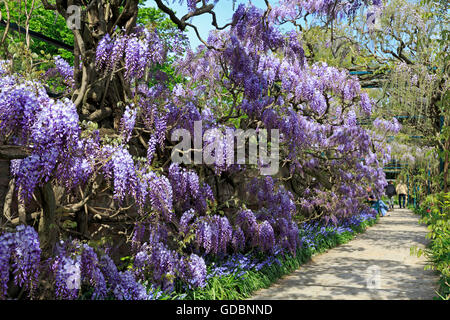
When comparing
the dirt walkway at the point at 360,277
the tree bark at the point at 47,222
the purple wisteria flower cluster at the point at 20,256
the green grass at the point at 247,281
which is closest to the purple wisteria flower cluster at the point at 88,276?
the tree bark at the point at 47,222

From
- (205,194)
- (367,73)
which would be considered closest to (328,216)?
(367,73)

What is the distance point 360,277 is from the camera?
5590 mm

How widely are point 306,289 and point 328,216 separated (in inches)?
164

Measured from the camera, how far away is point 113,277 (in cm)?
345

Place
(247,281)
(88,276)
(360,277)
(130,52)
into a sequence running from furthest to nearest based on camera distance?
(360,277) < (247,281) < (130,52) < (88,276)

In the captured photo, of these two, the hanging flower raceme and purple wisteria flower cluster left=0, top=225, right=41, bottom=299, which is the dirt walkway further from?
the hanging flower raceme

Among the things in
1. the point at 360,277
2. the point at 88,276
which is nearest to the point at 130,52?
the point at 88,276

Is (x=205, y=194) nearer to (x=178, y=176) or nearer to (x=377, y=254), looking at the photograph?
(x=178, y=176)

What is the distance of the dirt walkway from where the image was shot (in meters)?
4.71

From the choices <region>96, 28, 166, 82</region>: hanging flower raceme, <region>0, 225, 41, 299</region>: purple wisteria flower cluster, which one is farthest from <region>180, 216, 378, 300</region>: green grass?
<region>96, 28, 166, 82</region>: hanging flower raceme

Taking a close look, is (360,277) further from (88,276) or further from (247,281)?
(88,276)

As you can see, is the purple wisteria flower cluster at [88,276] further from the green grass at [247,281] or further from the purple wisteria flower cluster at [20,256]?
the green grass at [247,281]

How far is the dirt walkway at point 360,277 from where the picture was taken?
4715 millimetres

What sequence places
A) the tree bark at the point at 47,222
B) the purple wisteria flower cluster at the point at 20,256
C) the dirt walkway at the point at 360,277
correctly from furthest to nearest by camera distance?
1. the dirt walkway at the point at 360,277
2. the tree bark at the point at 47,222
3. the purple wisteria flower cluster at the point at 20,256
